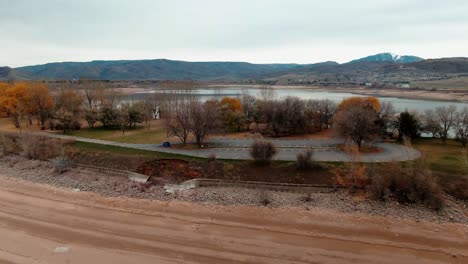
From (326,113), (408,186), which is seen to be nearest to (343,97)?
(326,113)

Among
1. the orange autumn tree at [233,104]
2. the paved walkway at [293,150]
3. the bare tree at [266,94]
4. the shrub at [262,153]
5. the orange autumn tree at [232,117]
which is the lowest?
Answer: the paved walkway at [293,150]

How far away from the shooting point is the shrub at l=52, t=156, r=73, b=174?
3114 centimetres

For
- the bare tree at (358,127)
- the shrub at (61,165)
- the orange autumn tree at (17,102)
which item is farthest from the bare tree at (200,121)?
the orange autumn tree at (17,102)

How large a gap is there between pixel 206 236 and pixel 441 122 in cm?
3509

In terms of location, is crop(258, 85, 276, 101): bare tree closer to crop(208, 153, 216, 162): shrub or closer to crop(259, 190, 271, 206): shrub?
crop(208, 153, 216, 162): shrub

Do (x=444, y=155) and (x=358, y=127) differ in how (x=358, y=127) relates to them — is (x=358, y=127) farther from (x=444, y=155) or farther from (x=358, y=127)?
(x=444, y=155)

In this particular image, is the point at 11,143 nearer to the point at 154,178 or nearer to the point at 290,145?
the point at 154,178

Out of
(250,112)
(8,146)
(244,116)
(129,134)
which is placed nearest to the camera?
(8,146)

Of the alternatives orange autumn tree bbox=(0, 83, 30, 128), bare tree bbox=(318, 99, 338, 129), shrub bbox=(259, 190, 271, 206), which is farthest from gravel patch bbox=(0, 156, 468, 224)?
orange autumn tree bbox=(0, 83, 30, 128)

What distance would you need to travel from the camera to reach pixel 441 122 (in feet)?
124

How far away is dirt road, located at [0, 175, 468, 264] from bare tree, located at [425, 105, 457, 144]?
72.1 ft

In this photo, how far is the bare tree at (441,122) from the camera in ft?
120

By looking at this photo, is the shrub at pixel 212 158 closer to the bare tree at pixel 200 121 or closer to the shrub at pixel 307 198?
the bare tree at pixel 200 121

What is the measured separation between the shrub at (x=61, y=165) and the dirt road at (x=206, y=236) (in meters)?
7.35
